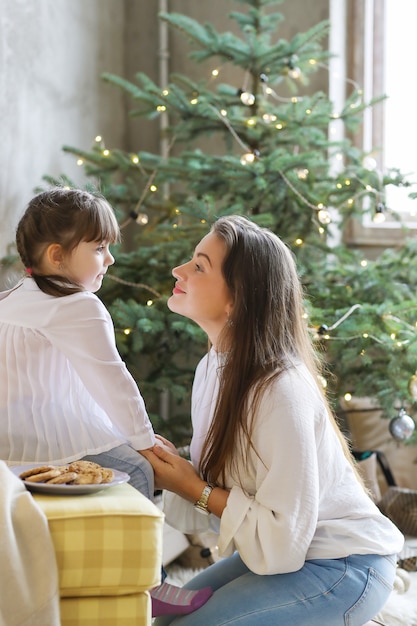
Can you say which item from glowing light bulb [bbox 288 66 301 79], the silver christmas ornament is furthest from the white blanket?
glowing light bulb [bbox 288 66 301 79]

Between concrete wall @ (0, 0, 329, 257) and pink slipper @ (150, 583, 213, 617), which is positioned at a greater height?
concrete wall @ (0, 0, 329, 257)

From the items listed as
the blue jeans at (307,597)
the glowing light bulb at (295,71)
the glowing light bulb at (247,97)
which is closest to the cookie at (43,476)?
the blue jeans at (307,597)

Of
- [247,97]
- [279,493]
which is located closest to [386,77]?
[247,97]

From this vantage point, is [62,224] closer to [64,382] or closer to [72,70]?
[64,382]

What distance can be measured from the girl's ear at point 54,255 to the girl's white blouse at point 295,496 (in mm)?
616

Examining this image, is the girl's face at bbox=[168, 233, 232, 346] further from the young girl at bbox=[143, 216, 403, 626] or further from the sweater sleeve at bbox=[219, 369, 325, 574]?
the sweater sleeve at bbox=[219, 369, 325, 574]

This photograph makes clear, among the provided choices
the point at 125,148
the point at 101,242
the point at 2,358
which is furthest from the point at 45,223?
the point at 125,148

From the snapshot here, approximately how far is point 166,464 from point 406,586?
3.55 feet

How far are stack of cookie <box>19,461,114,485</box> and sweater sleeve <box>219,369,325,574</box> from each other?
244mm

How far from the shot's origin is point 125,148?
413cm

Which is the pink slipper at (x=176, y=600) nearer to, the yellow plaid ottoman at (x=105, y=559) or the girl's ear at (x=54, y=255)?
the yellow plaid ottoman at (x=105, y=559)

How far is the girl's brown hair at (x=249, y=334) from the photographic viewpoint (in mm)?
1630

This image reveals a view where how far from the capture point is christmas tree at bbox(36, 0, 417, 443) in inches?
116

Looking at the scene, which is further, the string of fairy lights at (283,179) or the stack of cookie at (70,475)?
the string of fairy lights at (283,179)
